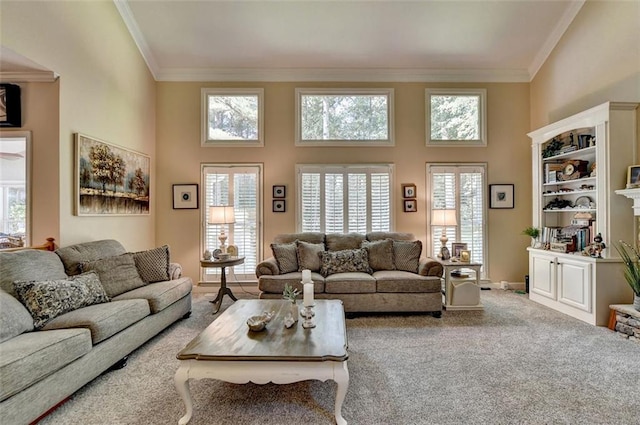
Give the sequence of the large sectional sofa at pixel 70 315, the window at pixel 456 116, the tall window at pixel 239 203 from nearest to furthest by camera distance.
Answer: the large sectional sofa at pixel 70 315, the tall window at pixel 239 203, the window at pixel 456 116

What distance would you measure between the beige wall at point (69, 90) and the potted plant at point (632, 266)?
249 inches

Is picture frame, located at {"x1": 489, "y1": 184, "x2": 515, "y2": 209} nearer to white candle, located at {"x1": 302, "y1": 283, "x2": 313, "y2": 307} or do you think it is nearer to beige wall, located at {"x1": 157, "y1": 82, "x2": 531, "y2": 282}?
beige wall, located at {"x1": 157, "y1": 82, "x2": 531, "y2": 282}

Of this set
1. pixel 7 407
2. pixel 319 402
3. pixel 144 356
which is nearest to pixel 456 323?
pixel 319 402

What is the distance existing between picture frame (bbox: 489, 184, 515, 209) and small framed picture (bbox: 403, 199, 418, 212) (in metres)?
1.34

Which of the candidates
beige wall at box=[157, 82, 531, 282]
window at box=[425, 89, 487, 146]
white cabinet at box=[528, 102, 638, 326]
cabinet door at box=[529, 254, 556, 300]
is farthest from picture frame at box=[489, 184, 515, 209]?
cabinet door at box=[529, 254, 556, 300]

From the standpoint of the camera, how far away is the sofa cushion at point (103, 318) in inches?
91.8

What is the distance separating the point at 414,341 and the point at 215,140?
14.3 ft

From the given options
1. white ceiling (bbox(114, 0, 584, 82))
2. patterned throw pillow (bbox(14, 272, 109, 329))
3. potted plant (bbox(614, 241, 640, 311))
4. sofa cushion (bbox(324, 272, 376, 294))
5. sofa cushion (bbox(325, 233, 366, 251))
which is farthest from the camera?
sofa cushion (bbox(325, 233, 366, 251))

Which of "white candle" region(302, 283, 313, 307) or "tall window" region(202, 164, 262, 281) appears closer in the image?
"white candle" region(302, 283, 313, 307)

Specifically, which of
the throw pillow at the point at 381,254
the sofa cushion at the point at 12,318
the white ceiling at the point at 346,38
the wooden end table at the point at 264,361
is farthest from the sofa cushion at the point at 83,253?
the throw pillow at the point at 381,254

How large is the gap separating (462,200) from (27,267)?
5693 millimetres

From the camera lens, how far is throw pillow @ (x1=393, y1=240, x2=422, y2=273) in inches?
166

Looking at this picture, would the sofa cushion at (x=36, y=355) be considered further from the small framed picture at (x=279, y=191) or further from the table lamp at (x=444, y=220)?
the table lamp at (x=444, y=220)

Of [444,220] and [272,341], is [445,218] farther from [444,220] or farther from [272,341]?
[272,341]
